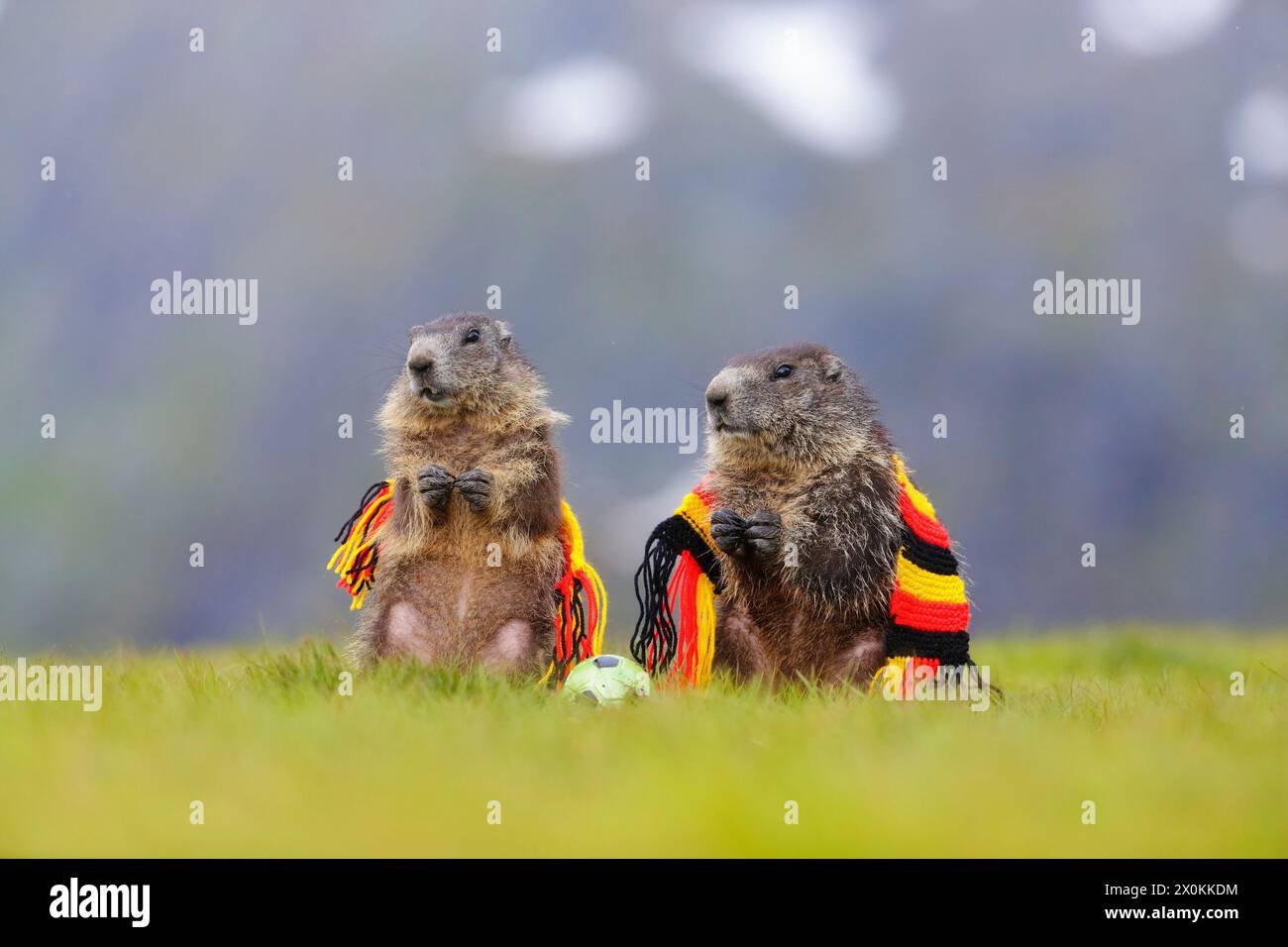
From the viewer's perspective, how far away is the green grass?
342 centimetres

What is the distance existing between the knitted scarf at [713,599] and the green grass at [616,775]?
0.53 metres

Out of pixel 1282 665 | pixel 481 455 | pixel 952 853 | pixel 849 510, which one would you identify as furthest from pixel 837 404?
pixel 1282 665

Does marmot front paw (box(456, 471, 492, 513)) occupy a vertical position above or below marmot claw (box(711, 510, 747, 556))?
above

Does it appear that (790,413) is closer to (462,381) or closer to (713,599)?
(713,599)

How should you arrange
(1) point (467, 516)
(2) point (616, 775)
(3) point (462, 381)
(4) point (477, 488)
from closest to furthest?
(2) point (616, 775), (4) point (477, 488), (1) point (467, 516), (3) point (462, 381)

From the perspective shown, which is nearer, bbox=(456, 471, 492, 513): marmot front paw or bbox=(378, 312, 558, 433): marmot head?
bbox=(456, 471, 492, 513): marmot front paw

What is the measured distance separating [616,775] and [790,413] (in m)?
2.80

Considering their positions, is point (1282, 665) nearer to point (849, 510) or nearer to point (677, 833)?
point (849, 510)

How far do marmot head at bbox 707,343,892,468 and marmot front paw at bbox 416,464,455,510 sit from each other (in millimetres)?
1361

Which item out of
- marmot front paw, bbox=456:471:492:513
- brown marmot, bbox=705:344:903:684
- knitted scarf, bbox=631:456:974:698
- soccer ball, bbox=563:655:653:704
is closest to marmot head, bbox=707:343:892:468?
brown marmot, bbox=705:344:903:684

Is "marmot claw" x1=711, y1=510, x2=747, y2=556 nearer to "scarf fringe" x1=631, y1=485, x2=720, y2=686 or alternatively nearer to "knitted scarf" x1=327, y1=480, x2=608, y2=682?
"scarf fringe" x1=631, y1=485, x2=720, y2=686

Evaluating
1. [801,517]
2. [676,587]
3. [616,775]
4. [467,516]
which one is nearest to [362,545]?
[467,516]

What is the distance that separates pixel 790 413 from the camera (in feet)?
20.5

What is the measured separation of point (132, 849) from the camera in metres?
3.46
